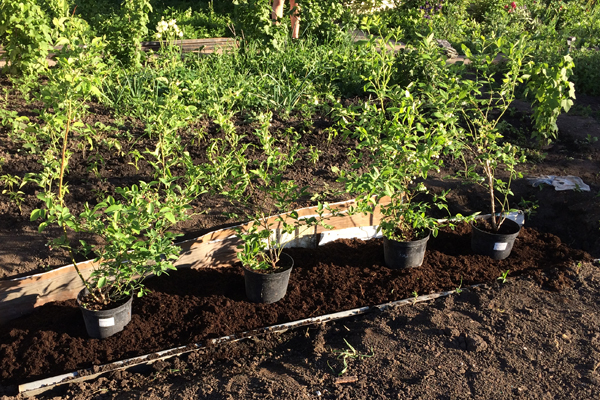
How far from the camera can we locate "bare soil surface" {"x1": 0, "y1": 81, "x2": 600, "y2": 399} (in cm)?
277

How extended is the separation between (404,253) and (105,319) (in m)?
2.11

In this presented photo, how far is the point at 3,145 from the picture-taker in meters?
4.61

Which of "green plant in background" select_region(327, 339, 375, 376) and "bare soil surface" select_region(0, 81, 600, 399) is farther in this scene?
"green plant in background" select_region(327, 339, 375, 376)

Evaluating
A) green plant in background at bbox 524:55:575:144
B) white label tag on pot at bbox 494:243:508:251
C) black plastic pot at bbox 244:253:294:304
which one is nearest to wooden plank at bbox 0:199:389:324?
black plastic pot at bbox 244:253:294:304

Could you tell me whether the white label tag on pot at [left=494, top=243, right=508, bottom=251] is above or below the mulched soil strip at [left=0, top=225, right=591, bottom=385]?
above

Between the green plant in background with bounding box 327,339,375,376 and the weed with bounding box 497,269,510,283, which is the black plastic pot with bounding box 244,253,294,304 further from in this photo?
the weed with bounding box 497,269,510,283

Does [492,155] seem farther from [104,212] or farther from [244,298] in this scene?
[104,212]

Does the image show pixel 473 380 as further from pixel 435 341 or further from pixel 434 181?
pixel 434 181

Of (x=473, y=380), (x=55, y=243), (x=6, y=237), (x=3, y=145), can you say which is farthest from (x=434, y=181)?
(x=3, y=145)

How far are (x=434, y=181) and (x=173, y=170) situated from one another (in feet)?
8.04

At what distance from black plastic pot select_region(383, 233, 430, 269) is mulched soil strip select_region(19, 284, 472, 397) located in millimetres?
345

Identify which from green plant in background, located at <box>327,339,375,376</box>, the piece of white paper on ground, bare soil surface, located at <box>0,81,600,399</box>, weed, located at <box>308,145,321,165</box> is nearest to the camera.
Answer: bare soil surface, located at <box>0,81,600,399</box>

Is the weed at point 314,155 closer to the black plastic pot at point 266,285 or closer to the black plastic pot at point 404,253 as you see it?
the black plastic pot at point 404,253

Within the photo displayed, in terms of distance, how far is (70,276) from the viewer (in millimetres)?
3348
